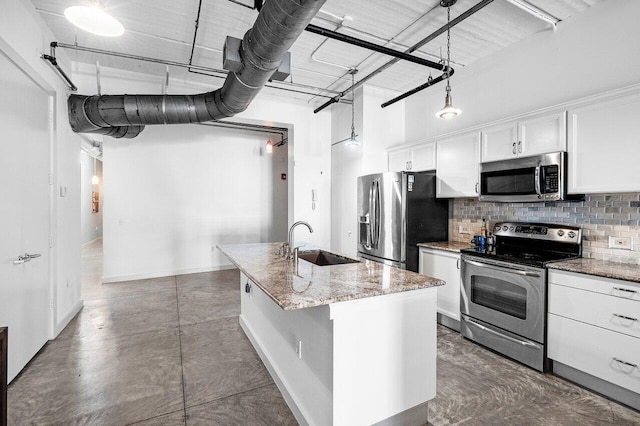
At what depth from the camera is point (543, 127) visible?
2.87 m

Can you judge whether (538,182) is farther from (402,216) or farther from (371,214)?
(371,214)

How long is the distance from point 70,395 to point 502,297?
372 cm

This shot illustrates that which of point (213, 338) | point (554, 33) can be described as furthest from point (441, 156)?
point (213, 338)

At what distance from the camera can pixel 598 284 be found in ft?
7.39

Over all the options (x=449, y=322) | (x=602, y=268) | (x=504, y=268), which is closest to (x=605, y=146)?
(x=602, y=268)

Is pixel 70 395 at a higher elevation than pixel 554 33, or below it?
below

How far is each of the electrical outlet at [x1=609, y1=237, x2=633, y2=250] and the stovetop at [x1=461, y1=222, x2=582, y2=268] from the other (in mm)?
216

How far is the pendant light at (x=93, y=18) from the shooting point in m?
1.62

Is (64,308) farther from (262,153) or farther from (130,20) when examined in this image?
(262,153)

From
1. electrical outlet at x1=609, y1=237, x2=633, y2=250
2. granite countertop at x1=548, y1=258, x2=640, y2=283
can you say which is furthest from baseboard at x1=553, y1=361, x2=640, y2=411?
electrical outlet at x1=609, y1=237, x2=633, y2=250

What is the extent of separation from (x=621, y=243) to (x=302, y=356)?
2885mm

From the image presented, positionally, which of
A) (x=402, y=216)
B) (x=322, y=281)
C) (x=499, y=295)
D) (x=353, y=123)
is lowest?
(x=499, y=295)

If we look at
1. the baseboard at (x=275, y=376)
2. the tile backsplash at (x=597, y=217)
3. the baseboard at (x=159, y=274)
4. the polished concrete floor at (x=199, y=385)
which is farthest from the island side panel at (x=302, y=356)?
the baseboard at (x=159, y=274)

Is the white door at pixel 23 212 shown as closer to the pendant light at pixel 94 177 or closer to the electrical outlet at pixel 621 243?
the electrical outlet at pixel 621 243
